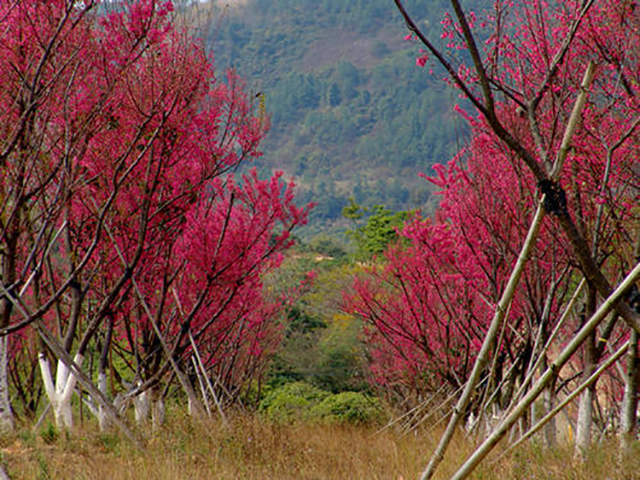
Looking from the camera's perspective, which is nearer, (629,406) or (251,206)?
(629,406)

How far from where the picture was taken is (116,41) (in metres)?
5.54

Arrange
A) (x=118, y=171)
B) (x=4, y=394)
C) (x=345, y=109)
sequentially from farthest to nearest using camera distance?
(x=345, y=109), (x=4, y=394), (x=118, y=171)

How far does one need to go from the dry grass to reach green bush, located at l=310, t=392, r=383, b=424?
782cm

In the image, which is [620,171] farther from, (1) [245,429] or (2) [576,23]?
(1) [245,429]

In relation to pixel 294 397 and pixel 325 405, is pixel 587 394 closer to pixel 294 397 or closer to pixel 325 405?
pixel 325 405

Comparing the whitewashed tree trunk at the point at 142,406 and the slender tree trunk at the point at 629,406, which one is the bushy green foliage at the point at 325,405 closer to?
the whitewashed tree trunk at the point at 142,406

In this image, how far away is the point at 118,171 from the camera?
4469 mm

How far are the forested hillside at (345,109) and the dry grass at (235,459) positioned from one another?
11019cm

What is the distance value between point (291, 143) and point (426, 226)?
487ft

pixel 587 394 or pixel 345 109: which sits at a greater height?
pixel 345 109

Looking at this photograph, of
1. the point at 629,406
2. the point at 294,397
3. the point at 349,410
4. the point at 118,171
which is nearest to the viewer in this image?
the point at 629,406

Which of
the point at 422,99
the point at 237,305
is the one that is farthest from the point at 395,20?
the point at 237,305

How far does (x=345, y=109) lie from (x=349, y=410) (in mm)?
150463

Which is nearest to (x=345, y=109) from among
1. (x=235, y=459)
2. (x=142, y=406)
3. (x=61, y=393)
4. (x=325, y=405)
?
(x=325, y=405)
